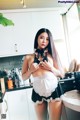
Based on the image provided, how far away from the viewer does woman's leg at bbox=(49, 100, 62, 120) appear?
187cm

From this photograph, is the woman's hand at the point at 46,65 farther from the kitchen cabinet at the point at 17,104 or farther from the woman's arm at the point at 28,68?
the kitchen cabinet at the point at 17,104

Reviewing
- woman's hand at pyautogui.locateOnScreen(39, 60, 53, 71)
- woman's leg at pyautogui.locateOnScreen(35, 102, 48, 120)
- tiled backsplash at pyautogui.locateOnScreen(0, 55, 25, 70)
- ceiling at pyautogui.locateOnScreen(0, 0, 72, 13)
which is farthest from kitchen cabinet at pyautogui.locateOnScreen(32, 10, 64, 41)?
woman's leg at pyautogui.locateOnScreen(35, 102, 48, 120)

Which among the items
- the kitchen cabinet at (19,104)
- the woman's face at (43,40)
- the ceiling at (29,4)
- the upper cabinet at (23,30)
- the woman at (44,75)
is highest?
the ceiling at (29,4)

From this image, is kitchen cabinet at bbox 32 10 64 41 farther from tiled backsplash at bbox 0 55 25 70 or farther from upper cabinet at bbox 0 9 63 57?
tiled backsplash at bbox 0 55 25 70

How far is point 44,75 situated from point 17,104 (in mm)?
1200

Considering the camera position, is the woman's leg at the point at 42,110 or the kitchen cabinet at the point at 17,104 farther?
the kitchen cabinet at the point at 17,104

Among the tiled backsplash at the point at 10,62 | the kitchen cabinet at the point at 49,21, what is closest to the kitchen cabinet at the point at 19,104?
the tiled backsplash at the point at 10,62

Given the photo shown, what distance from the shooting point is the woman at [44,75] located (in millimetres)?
1894

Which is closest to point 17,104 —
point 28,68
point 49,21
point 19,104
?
point 19,104

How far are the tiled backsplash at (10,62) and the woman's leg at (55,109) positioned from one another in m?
1.58

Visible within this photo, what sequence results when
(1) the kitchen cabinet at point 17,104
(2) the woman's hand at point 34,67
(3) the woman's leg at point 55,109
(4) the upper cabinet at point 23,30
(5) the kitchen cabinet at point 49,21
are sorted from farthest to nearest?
(5) the kitchen cabinet at point 49,21 → (4) the upper cabinet at point 23,30 → (1) the kitchen cabinet at point 17,104 → (2) the woman's hand at point 34,67 → (3) the woman's leg at point 55,109

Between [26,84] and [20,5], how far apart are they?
1.23 m

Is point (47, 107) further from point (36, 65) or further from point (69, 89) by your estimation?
point (36, 65)

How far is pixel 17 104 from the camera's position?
2941 millimetres
